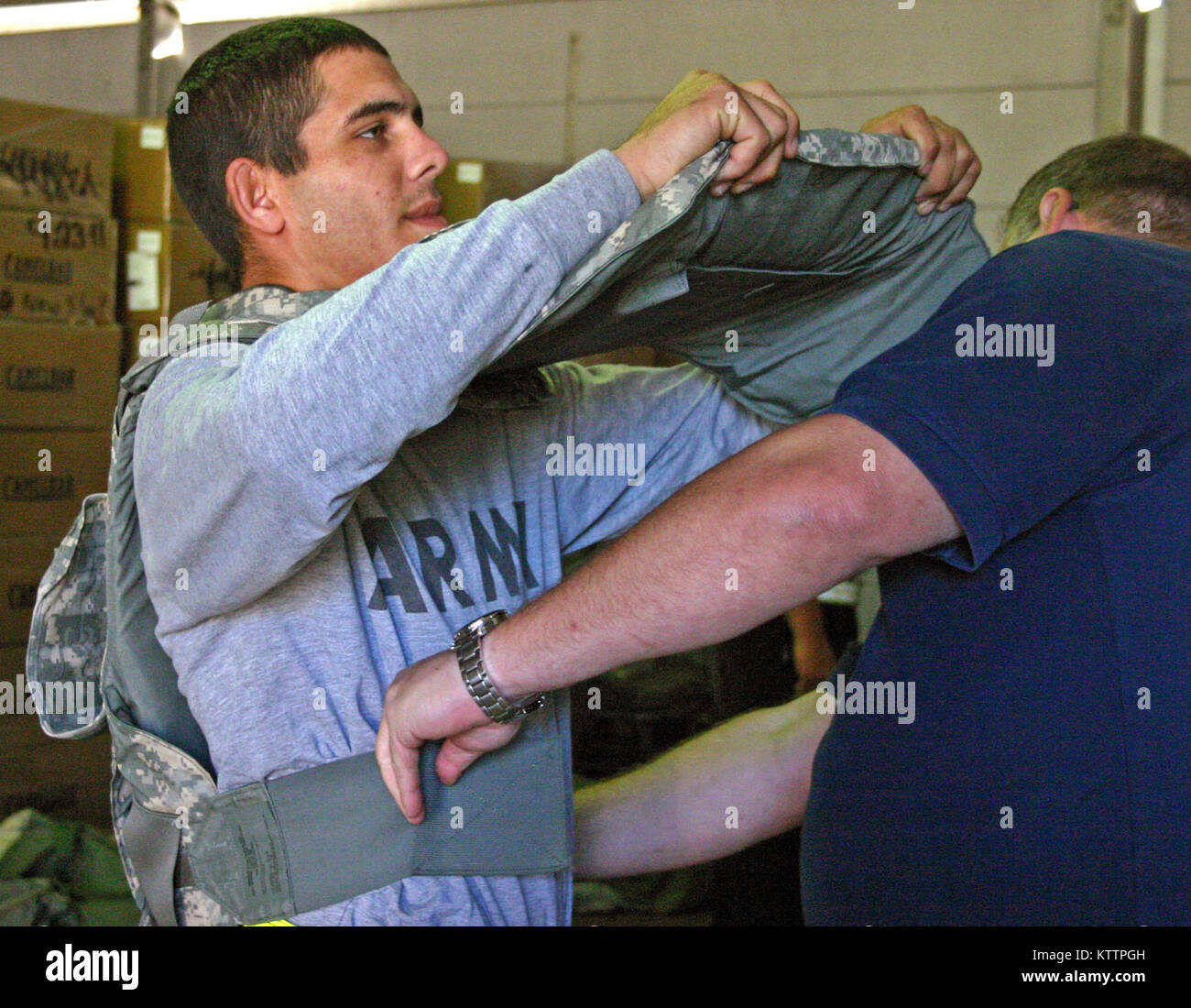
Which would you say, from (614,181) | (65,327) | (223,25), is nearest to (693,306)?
(614,181)

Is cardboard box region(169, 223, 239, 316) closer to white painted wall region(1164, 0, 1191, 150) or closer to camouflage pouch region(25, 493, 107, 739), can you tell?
camouflage pouch region(25, 493, 107, 739)

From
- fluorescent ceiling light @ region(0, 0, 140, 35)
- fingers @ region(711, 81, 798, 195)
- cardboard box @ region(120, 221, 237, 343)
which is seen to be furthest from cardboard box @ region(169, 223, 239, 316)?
fingers @ region(711, 81, 798, 195)

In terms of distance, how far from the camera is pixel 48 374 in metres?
2.49

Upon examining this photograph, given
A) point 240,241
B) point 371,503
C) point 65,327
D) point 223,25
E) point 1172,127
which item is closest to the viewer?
point 371,503

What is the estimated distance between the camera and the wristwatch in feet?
2.65

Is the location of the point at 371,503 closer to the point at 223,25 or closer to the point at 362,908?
the point at 362,908

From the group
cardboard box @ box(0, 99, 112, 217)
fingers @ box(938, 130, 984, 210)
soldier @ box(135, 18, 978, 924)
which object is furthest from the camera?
cardboard box @ box(0, 99, 112, 217)

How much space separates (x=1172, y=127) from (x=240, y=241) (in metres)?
3.07

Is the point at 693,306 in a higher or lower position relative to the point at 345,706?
higher

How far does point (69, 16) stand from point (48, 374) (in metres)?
2.60

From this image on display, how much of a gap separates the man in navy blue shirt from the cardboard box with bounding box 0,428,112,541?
1.96 meters

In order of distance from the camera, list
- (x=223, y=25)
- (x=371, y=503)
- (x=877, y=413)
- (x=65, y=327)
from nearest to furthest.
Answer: (x=877, y=413)
(x=371, y=503)
(x=65, y=327)
(x=223, y=25)

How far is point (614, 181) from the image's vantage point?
2.47 ft
